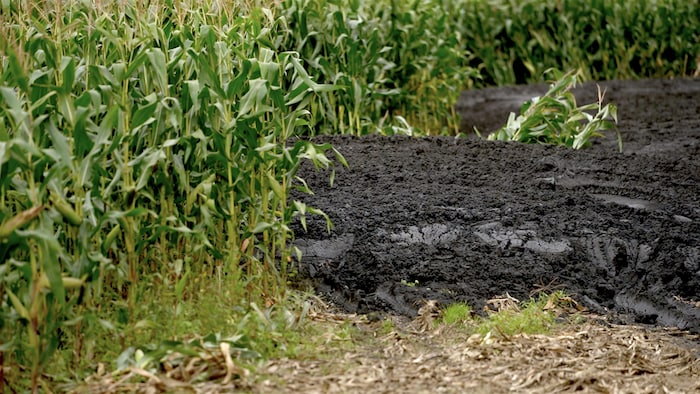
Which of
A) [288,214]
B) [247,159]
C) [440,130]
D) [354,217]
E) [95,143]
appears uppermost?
[95,143]

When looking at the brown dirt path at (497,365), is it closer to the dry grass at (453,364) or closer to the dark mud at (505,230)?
the dry grass at (453,364)

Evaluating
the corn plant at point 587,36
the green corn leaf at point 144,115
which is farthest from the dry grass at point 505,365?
the corn plant at point 587,36

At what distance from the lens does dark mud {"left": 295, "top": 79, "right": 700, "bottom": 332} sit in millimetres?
4625

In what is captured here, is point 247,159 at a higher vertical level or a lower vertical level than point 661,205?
higher

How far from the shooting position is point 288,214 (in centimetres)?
423

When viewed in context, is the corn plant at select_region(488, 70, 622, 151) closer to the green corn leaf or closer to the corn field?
the corn field

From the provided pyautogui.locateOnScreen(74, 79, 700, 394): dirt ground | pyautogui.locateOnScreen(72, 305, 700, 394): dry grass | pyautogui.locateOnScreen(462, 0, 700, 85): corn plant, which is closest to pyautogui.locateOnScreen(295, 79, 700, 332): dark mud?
pyautogui.locateOnScreen(74, 79, 700, 394): dirt ground

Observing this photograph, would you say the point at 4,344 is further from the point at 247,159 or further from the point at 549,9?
the point at 549,9

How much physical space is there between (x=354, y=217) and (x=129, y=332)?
1623 mm

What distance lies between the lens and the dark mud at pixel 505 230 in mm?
4625

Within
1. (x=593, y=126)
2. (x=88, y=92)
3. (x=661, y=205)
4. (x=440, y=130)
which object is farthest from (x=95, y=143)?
(x=440, y=130)

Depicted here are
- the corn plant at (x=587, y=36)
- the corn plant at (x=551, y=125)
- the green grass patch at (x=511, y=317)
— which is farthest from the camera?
the corn plant at (x=587, y=36)

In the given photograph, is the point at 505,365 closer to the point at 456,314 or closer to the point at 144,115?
the point at 456,314

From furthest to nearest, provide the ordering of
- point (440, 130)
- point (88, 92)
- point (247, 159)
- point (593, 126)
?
point (440, 130), point (593, 126), point (247, 159), point (88, 92)
